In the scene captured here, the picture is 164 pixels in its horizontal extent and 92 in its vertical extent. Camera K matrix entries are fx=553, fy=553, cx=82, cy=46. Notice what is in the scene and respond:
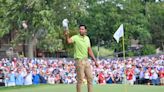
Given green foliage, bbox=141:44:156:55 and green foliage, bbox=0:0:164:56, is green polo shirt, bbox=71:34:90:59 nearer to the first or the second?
green foliage, bbox=0:0:164:56

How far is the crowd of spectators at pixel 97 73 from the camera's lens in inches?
1233

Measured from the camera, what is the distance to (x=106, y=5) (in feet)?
206

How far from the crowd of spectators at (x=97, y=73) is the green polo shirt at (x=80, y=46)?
49.4ft

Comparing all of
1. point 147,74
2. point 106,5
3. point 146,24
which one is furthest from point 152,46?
point 147,74

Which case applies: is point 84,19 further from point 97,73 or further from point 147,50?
point 97,73

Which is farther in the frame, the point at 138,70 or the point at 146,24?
the point at 146,24

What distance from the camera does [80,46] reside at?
46.8ft

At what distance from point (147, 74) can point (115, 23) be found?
30.7 meters

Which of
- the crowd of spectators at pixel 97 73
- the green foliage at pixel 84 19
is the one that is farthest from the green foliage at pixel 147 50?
the crowd of spectators at pixel 97 73

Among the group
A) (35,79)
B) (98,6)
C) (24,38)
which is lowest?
(35,79)

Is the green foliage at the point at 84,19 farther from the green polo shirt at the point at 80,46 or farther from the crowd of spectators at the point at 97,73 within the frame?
the green polo shirt at the point at 80,46

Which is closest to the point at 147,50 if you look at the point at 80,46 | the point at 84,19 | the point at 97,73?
the point at 84,19

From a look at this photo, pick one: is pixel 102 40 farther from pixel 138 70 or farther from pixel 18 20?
pixel 138 70

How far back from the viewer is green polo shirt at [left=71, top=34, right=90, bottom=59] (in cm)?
1420
